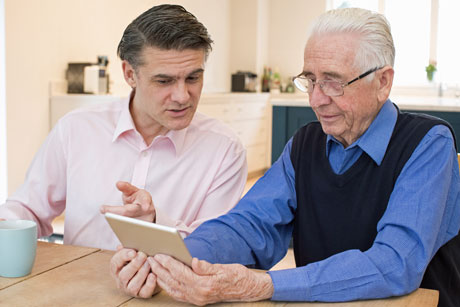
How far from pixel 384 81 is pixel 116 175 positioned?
0.83 metres

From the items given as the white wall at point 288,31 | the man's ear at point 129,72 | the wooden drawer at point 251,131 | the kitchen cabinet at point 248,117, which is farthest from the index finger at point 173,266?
the white wall at point 288,31

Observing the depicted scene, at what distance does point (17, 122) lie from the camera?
4102 mm

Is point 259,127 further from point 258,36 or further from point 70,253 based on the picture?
point 70,253

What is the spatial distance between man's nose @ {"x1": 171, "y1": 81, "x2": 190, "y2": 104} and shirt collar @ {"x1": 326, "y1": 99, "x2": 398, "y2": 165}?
0.47 meters

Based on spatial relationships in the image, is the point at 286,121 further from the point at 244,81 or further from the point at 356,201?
the point at 244,81

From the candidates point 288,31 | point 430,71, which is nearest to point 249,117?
point 288,31

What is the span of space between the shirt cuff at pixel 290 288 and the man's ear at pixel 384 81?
536 millimetres

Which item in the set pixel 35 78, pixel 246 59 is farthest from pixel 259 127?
pixel 35 78

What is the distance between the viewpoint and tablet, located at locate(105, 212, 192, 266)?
101 centimetres

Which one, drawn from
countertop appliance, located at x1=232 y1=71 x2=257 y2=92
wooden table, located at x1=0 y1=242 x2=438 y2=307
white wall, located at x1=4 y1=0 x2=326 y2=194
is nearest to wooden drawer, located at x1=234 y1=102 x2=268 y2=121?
countertop appliance, located at x1=232 y1=71 x2=257 y2=92

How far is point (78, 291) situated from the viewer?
112cm

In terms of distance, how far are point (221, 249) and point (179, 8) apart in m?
0.70

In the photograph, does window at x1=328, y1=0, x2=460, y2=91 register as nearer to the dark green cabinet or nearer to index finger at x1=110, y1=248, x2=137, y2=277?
the dark green cabinet

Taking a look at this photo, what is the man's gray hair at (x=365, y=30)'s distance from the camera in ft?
4.34
